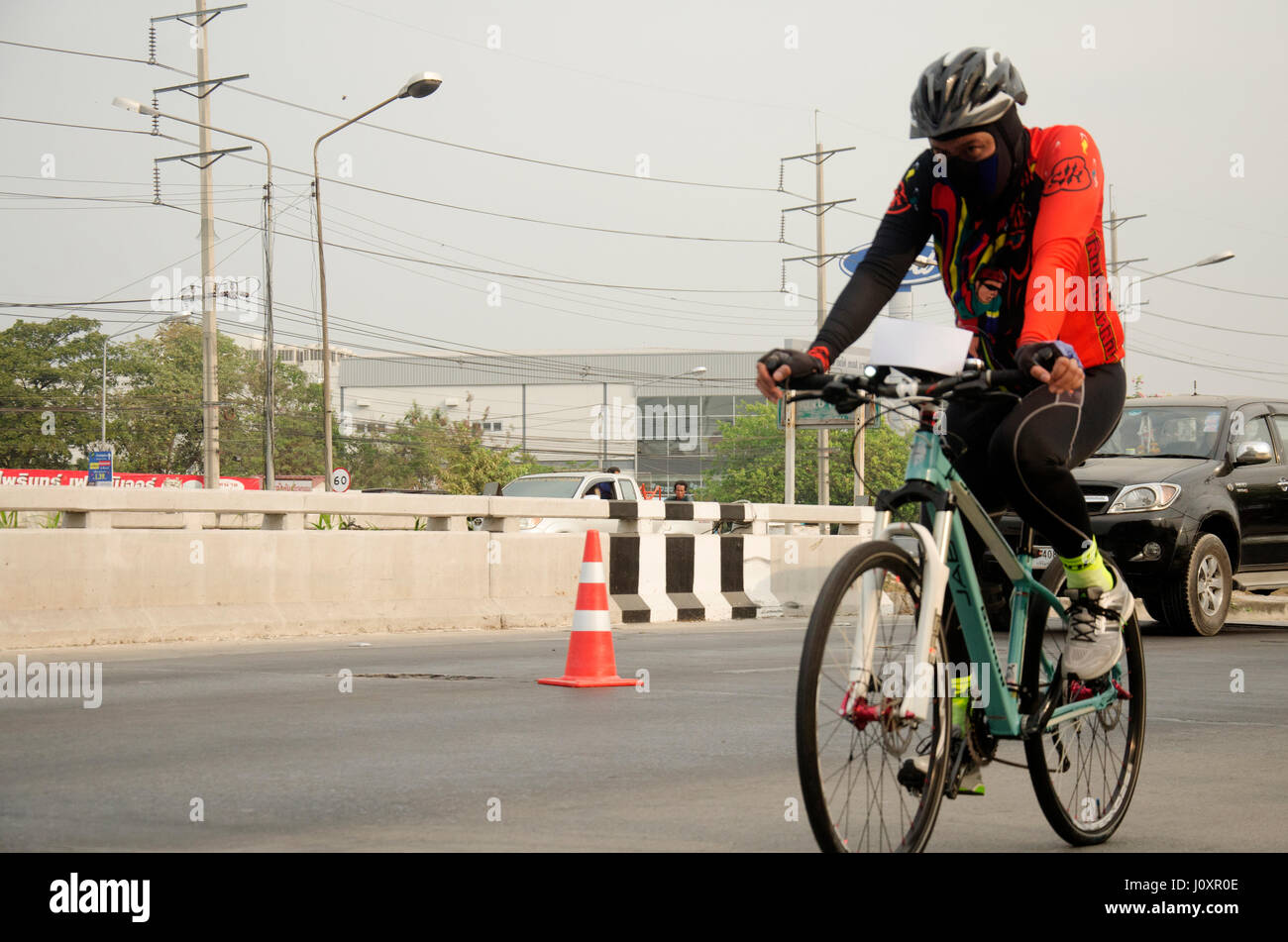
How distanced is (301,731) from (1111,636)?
11.7 feet

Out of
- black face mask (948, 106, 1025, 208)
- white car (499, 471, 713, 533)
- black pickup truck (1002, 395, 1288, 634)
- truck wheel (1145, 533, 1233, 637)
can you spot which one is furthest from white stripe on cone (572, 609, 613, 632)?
white car (499, 471, 713, 533)

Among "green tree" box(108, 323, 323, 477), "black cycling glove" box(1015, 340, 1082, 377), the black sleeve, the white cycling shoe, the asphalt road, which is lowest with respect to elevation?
the asphalt road

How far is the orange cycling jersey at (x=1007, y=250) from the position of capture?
4.24 metres

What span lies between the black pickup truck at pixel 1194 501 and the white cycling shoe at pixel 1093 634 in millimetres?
8001

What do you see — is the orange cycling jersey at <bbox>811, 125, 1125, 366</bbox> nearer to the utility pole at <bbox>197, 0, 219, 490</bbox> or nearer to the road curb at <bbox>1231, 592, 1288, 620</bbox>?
the road curb at <bbox>1231, 592, 1288, 620</bbox>

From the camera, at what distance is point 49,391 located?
273 ft

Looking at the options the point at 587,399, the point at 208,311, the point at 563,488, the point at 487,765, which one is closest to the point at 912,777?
the point at 487,765

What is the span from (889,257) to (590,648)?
190 inches

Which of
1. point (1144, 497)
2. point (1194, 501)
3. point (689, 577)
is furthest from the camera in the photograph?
point (689, 577)

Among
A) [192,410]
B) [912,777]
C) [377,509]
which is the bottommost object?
[912,777]

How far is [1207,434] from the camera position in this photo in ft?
44.2

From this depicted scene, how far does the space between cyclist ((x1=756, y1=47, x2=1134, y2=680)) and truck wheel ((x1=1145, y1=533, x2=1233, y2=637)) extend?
872 cm

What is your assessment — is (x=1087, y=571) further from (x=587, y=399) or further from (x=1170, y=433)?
(x=587, y=399)

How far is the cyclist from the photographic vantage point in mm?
4102
